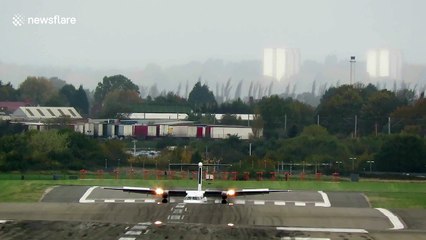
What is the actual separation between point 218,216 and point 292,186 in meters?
28.1

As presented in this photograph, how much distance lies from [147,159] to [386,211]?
5624cm

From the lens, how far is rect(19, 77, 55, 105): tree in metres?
196

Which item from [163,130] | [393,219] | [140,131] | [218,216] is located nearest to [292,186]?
[393,219]

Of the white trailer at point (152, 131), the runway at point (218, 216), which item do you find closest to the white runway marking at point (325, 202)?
the runway at point (218, 216)

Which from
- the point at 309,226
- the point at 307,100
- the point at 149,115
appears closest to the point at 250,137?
the point at 149,115

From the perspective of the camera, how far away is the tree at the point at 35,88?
195625 mm

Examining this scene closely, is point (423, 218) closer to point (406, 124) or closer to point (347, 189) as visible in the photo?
point (347, 189)

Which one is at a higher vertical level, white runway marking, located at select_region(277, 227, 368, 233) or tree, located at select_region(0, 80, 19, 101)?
tree, located at select_region(0, 80, 19, 101)

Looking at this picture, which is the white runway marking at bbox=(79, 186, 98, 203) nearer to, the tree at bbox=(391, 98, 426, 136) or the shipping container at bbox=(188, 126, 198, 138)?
the shipping container at bbox=(188, 126, 198, 138)

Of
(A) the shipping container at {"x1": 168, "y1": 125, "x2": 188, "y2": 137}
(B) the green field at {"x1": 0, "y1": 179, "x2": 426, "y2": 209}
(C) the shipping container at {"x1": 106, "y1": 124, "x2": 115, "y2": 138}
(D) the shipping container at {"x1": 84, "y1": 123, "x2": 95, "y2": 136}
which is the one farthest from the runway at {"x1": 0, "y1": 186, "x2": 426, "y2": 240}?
(A) the shipping container at {"x1": 168, "y1": 125, "x2": 188, "y2": 137}

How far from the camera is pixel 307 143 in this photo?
461 ft

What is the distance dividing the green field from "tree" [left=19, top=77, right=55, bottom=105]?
302ft

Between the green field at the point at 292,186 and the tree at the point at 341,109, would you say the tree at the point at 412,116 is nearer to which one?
the tree at the point at 341,109

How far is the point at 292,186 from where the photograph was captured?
9919 centimetres
